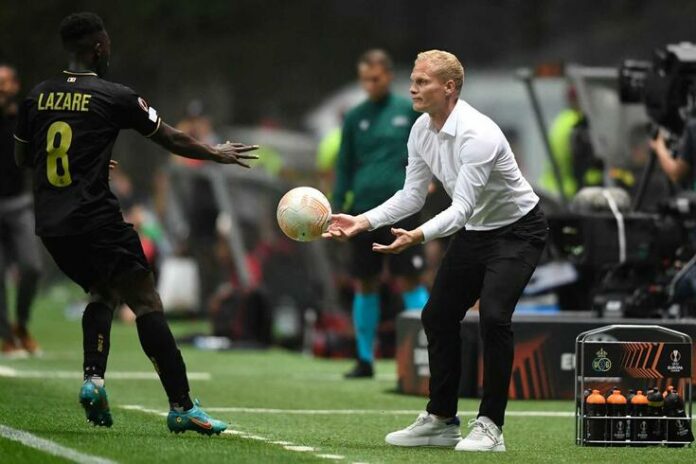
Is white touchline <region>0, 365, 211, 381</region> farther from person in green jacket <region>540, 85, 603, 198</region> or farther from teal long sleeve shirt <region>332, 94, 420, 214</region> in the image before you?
person in green jacket <region>540, 85, 603, 198</region>

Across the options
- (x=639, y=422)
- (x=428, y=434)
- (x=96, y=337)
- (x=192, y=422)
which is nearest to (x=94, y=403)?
(x=96, y=337)

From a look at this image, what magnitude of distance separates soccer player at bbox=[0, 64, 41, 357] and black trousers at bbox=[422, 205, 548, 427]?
7335 mm

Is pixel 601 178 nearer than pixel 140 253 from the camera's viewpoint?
No

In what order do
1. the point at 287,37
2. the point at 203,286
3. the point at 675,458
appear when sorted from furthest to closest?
the point at 287,37
the point at 203,286
the point at 675,458

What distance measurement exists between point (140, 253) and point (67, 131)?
2.41 ft

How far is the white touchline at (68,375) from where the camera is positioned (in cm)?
1415

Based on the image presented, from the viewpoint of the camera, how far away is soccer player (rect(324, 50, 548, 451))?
9578 mm

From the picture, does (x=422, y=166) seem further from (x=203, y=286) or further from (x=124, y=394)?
(x=203, y=286)

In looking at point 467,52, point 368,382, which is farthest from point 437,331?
point 467,52

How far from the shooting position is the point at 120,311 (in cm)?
2445

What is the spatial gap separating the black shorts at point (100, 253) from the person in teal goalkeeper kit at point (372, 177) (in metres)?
5.02

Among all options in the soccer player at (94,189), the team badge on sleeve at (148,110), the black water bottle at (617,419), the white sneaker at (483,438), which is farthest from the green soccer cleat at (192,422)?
the black water bottle at (617,419)

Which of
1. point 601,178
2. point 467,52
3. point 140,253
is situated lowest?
point 140,253

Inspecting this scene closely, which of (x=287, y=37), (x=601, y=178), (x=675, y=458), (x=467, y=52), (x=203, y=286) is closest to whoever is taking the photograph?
(x=675, y=458)
